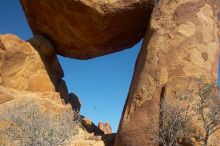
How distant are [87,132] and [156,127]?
14.3 feet

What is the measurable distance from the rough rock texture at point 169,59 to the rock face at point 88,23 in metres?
1.71

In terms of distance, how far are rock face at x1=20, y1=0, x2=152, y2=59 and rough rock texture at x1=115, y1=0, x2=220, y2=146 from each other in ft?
5.62

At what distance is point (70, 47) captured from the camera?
50.5 ft

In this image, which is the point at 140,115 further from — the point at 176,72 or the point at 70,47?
the point at 70,47

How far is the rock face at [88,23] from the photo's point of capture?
42.0 feet

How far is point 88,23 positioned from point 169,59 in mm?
4307

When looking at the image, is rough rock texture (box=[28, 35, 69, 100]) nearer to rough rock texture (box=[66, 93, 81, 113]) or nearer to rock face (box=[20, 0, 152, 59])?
rough rock texture (box=[66, 93, 81, 113])

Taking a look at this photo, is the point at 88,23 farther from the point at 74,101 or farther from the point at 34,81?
the point at 74,101

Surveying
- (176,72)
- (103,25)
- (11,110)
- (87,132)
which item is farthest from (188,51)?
(11,110)

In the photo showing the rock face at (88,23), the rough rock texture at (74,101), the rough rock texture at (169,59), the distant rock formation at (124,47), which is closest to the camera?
the rough rock texture at (169,59)

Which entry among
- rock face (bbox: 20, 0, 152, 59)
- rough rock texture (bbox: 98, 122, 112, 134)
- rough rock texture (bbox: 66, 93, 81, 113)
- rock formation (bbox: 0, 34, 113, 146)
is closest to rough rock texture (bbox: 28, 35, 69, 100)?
rock formation (bbox: 0, 34, 113, 146)

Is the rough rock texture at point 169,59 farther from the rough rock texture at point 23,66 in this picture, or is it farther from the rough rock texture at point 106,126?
the rough rock texture at point 106,126

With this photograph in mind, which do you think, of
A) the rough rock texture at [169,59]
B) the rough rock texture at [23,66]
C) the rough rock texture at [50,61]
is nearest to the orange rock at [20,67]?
the rough rock texture at [23,66]

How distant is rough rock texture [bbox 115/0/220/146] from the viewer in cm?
984
